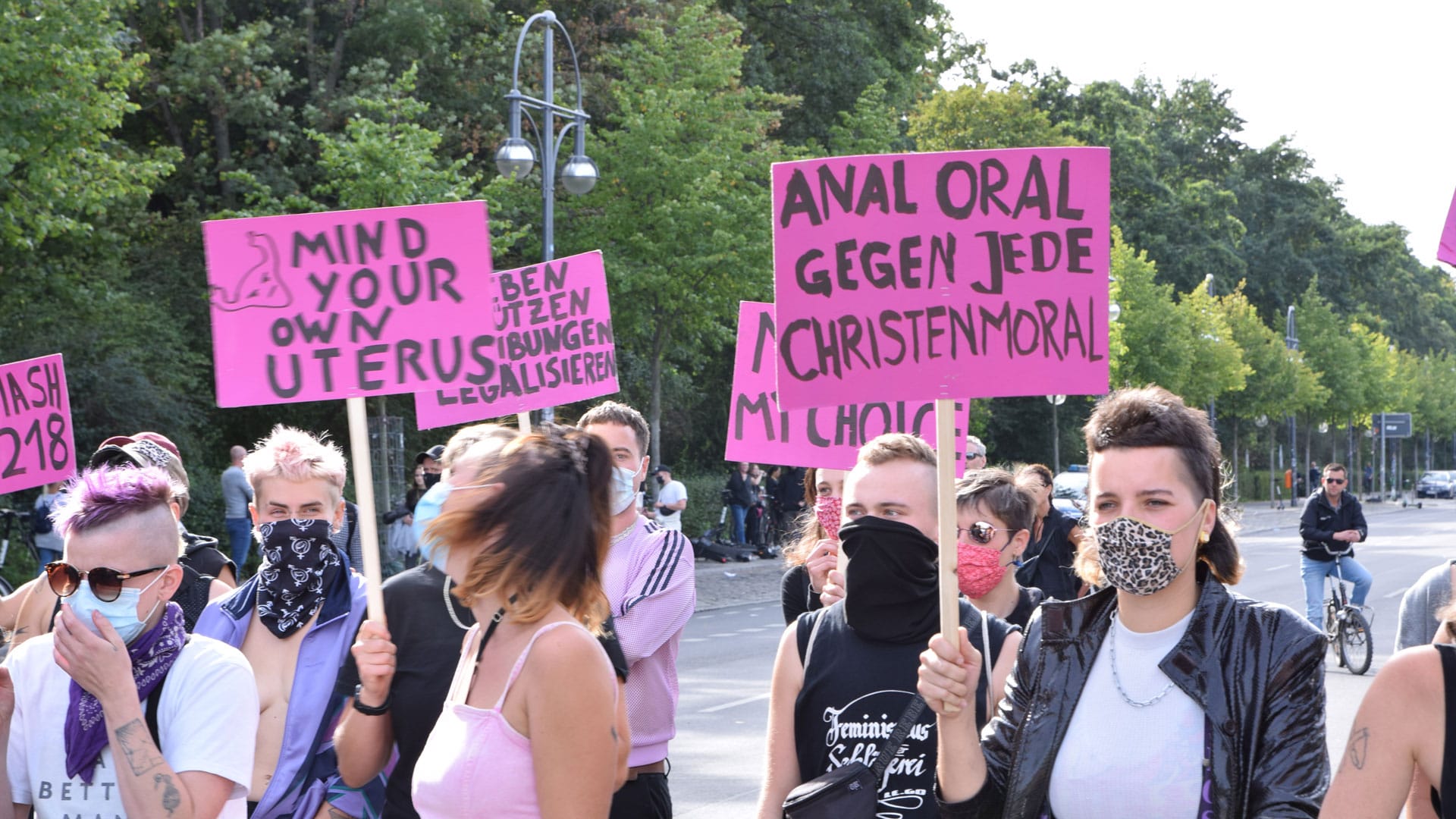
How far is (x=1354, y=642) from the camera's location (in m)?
13.5

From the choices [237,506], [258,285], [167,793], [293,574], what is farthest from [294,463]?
[237,506]

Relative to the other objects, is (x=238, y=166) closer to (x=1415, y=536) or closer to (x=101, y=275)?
(x=101, y=275)

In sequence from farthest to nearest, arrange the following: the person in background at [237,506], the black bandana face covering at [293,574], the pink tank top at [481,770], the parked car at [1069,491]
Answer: the parked car at [1069,491], the person in background at [237,506], the black bandana face covering at [293,574], the pink tank top at [481,770]

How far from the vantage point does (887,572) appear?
3.47 metres

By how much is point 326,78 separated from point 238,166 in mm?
2545

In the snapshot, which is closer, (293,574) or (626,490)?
(293,574)

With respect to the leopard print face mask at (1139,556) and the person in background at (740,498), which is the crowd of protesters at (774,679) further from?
the person in background at (740,498)

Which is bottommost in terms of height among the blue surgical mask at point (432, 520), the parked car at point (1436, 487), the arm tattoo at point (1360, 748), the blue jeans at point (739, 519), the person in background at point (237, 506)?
the parked car at point (1436, 487)

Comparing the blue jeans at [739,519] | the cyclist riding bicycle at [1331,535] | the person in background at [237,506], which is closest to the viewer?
the cyclist riding bicycle at [1331,535]

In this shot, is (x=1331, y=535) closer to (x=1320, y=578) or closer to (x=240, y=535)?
(x=1320, y=578)

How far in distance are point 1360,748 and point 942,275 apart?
1493 millimetres

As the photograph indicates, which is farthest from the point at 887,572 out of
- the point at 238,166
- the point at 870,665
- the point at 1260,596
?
the point at 238,166

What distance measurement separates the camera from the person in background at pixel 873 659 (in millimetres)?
3344

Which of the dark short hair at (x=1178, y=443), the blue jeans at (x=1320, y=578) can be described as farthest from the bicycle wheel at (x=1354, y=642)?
the dark short hair at (x=1178, y=443)
